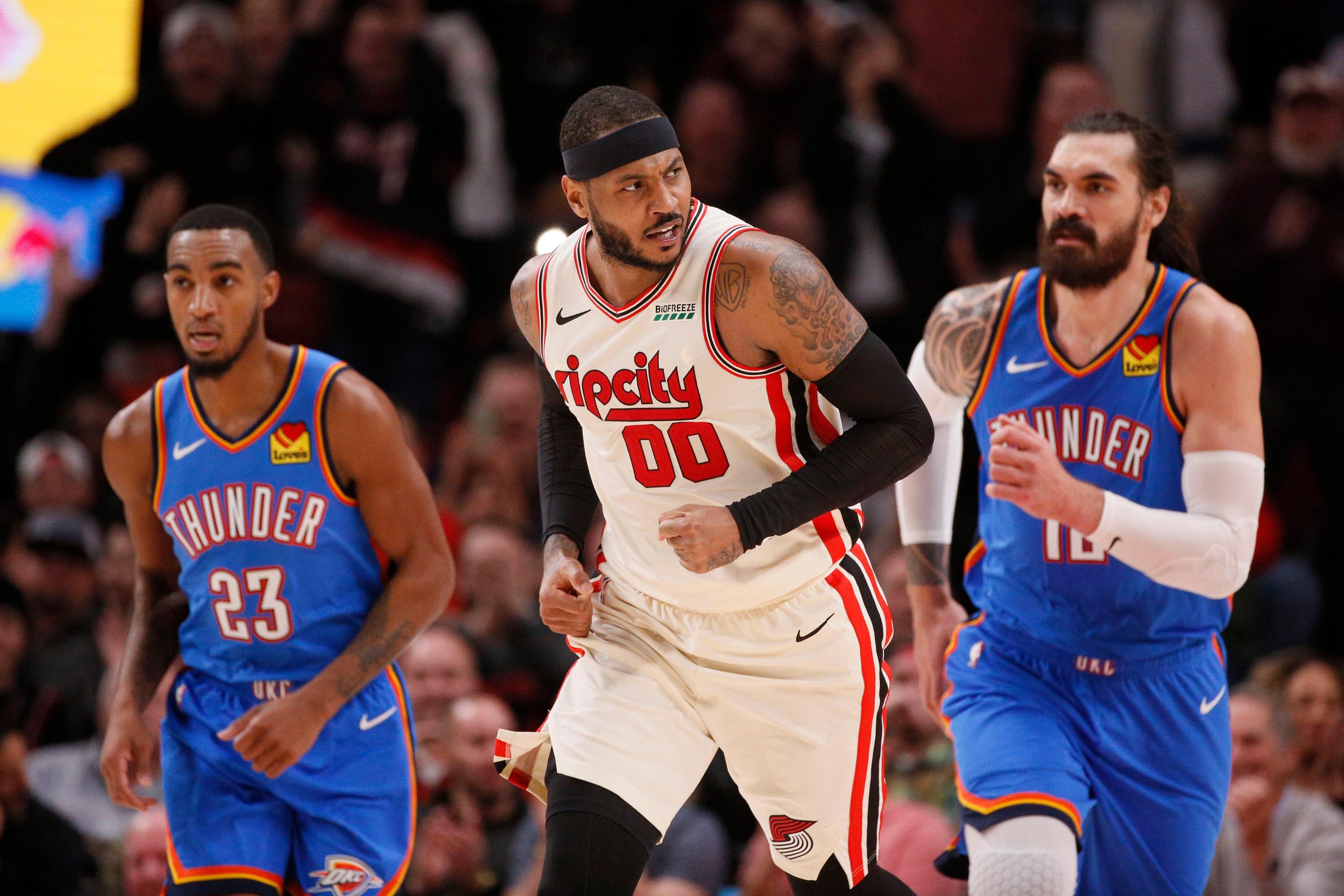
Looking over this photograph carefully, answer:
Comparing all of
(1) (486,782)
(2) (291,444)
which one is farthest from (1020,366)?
(1) (486,782)

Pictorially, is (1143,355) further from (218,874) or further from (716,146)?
(716,146)

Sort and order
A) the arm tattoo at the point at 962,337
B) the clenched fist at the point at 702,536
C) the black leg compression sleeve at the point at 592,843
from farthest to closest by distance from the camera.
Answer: the arm tattoo at the point at 962,337
the black leg compression sleeve at the point at 592,843
the clenched fist at the point at 702,536

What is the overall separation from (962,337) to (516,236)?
5.70 m

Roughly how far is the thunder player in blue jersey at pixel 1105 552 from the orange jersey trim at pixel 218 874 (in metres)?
1.97

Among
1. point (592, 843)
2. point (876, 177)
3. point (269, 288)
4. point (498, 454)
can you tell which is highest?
point (876, 177)

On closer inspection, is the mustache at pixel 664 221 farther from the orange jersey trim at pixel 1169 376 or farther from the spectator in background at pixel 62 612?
the spectator in background at pixel 62 612

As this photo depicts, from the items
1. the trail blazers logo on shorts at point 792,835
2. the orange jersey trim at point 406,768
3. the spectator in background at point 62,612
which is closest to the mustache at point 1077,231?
the trail blazers logo on shorts at point 792,835

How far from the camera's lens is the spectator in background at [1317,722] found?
22.4 ft

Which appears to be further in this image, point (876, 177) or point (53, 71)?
point (53, 71)

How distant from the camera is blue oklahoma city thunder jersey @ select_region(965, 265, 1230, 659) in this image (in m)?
4.45

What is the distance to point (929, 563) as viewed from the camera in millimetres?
4984

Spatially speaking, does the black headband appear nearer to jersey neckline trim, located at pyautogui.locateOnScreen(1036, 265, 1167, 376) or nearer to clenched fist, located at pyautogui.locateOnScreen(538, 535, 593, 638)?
clenched fist, located at pyautogui.locateOnScreen(538, 535, 593, 638)

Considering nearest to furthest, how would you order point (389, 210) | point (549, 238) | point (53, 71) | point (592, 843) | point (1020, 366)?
point (592, 843), point (1020, 366), point (549, 238), point (389, 210), point (53, 71)

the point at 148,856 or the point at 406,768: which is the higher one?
the point at 406,768
